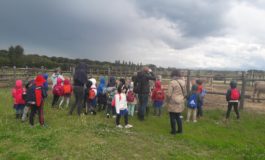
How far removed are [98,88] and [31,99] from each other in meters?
3.33

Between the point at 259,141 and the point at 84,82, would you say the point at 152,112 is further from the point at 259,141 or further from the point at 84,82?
the point at 259,141

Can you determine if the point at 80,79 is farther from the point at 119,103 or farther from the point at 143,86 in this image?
the point at 143,86

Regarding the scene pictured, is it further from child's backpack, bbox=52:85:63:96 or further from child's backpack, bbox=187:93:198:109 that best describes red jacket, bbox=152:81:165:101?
child's backpack, bbox=52:85:63:96

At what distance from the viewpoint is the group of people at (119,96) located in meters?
8.05

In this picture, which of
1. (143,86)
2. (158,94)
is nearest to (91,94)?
(143,86)

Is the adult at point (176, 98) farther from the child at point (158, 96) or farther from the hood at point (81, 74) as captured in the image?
the hood at point (81, 74)

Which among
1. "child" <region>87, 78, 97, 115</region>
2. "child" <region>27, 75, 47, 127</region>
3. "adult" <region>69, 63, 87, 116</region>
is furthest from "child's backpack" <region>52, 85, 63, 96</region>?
"child" <region>27, 75, 47, 127</region>

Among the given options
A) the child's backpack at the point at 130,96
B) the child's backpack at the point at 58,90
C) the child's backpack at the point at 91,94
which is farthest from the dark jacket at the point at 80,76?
the child's backpack at the point at 58,90

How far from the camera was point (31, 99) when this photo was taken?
26.7 ft

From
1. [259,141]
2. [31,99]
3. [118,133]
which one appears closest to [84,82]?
[31,99]

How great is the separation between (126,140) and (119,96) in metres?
1.87

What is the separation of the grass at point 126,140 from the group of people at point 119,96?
0.46 m

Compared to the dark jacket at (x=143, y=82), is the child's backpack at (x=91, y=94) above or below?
below

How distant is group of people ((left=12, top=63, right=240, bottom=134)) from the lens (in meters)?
8.05
